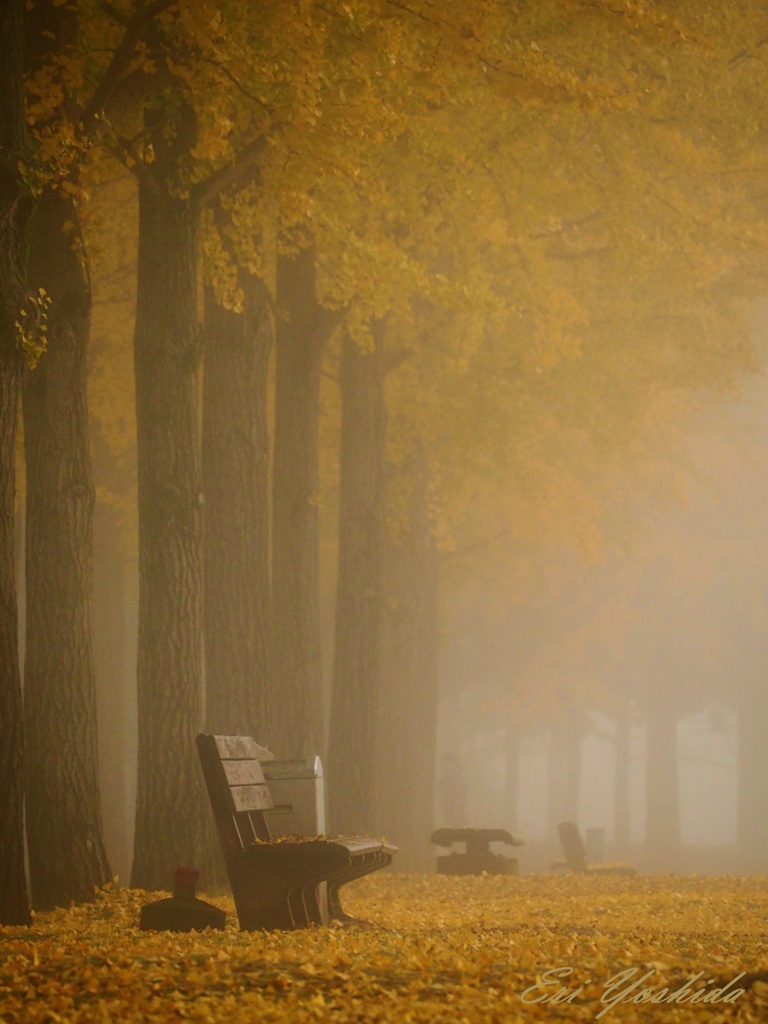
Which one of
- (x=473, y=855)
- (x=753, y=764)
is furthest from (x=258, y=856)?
(x=753, y=764)

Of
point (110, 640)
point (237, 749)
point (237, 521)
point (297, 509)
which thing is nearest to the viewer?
point (237, 749)

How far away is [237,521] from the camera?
1183 centimetres

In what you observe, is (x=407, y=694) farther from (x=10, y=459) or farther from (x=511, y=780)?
(x=511, y=780)

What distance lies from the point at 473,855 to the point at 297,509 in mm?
5029

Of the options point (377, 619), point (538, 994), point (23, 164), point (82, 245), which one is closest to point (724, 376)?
point (377, 619)

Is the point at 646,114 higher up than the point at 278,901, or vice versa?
the point at 646,114

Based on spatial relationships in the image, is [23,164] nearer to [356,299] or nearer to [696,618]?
[356,299]

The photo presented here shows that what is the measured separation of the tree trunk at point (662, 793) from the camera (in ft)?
99.9

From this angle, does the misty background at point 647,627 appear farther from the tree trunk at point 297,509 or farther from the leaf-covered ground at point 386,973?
the leaf-covered ground at point 386,973

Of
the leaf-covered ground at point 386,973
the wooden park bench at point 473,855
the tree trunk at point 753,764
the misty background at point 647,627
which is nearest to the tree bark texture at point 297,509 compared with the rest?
the wooden park bench at point 473,855

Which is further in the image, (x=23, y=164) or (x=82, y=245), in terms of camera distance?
(x=82, y=245)

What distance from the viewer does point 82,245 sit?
966 cm

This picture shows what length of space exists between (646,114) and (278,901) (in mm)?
9652

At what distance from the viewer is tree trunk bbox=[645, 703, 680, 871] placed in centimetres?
3045
